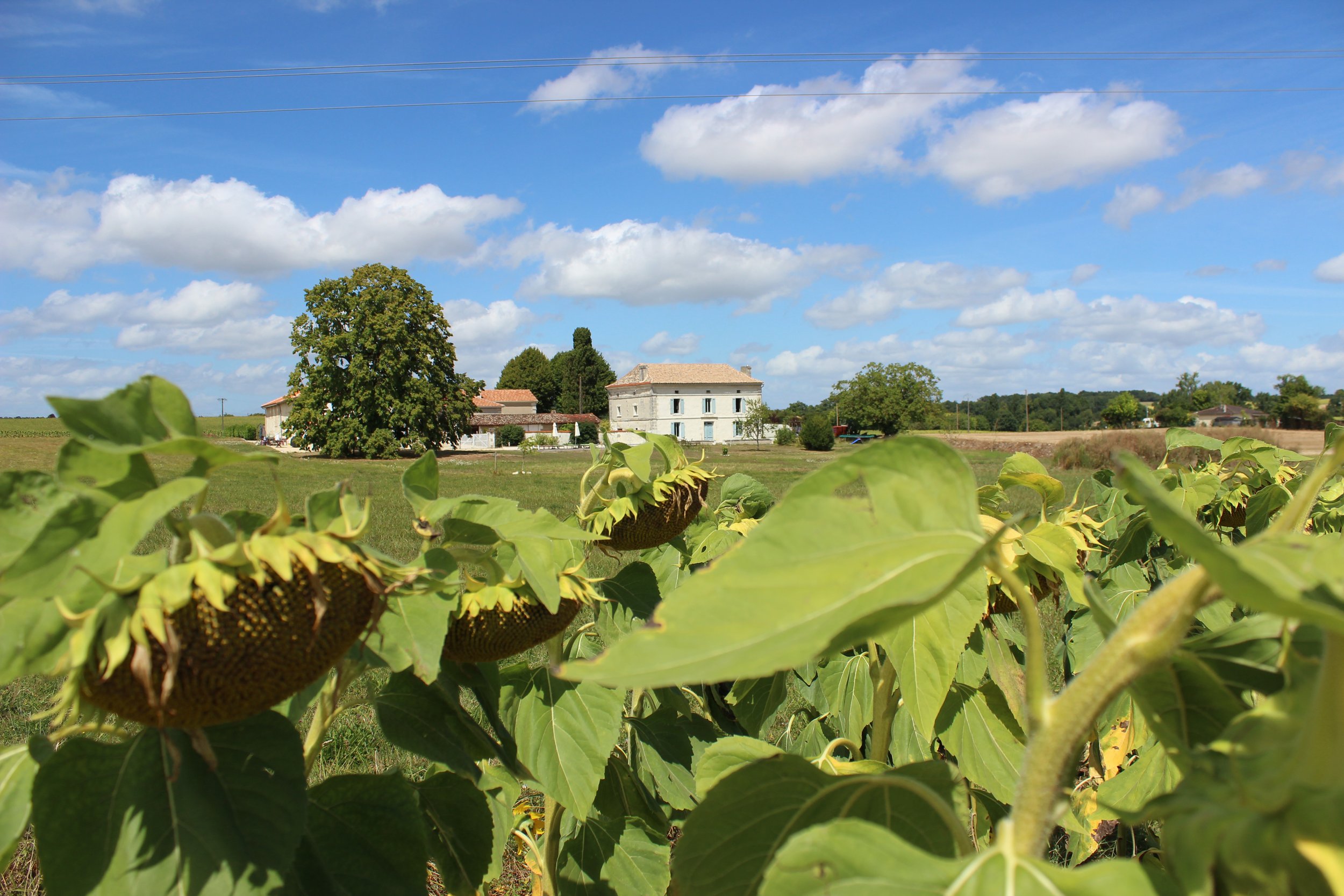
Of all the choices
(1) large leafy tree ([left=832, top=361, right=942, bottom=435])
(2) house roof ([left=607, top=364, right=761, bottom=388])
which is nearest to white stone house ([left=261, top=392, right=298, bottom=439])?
(2) house roof ([left=607, top=364, right=761, bottom=388])

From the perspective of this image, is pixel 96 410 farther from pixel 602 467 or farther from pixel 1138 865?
pixel 602 467

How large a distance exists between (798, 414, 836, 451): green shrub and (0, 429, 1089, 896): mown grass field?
2.80 feet

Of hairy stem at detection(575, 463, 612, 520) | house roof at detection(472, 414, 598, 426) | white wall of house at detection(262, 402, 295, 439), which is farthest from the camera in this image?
house roof at detection(472, 414, 598, 426)

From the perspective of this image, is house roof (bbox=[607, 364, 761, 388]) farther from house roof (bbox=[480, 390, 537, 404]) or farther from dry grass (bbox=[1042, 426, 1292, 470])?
dry grass (bbox=[1042, 426, 1292, 470])

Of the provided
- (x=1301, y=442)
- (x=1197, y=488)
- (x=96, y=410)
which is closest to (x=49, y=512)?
(x=96, y=410)

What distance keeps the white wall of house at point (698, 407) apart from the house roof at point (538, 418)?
6009 mm

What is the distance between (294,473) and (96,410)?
29.8 metres

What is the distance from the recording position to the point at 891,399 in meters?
68.4

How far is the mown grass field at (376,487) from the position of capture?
318 cm

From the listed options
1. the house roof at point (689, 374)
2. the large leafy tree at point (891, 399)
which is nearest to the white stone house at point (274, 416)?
the house roof at point (689, 374)

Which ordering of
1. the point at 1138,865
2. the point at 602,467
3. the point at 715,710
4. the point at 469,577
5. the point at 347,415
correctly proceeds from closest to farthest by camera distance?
the point at 1138,865 < the point at 469,577 < the point at 602,467 < the point at 715,710 < the point at 347,415

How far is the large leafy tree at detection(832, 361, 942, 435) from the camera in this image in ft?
225

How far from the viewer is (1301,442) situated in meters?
33.3

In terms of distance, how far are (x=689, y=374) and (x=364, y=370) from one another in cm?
3669
